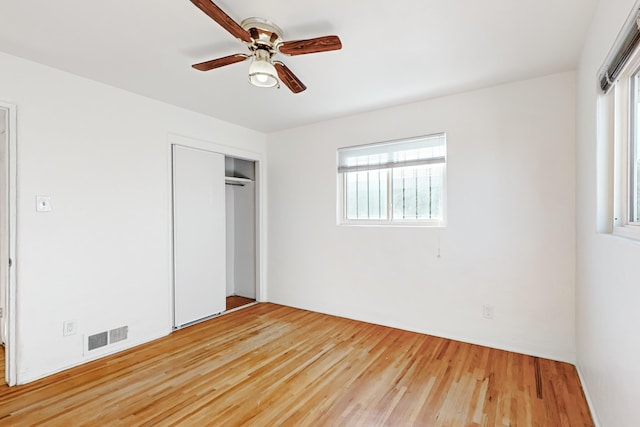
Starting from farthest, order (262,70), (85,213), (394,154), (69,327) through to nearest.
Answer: (394,154) < (85,213) < (69,327) < (262,70)

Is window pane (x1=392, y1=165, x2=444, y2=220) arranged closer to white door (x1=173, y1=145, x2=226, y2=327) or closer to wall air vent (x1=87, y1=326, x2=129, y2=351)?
white door (x1=173, y1=145, x2=226, y2=327)

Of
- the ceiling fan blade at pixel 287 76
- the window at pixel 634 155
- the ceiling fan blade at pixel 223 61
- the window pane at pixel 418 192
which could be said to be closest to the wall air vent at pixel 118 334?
the ceiling fan blade at pixel 223 61

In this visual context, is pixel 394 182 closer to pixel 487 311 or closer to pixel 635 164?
pixel 487 311

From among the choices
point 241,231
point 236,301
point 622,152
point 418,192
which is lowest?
point 236,301

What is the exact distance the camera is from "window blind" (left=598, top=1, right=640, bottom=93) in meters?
1.28

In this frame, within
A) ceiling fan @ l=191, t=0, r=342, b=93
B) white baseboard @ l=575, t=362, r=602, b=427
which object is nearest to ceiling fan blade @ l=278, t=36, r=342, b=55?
ceiling fan @ l=191, t=0, r=342, b=93

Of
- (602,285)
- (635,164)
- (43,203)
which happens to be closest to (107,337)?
(43,203)

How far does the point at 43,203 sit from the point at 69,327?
1.07 meters

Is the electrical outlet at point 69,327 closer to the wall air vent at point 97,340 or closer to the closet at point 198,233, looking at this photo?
the wall air vent at point 97,340

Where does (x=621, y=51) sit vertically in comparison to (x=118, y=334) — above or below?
above

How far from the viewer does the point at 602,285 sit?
1.74 m

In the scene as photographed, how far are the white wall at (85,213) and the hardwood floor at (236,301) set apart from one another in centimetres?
108

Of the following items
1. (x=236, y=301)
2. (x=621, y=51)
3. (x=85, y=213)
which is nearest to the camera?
(x=621, y=51)

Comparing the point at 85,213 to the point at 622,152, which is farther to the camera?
the point at 85,213
